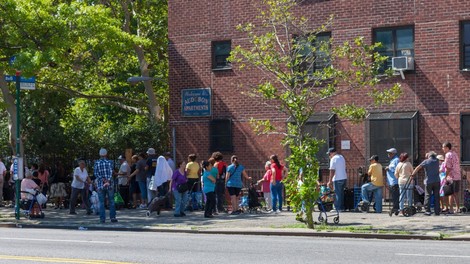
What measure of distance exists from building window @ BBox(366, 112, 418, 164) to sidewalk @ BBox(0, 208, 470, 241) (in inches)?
134

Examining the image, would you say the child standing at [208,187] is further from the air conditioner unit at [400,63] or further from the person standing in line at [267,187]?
the air conditioner unit at [400,63]

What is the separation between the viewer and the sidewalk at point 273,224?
20.4 metres

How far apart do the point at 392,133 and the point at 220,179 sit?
555cm

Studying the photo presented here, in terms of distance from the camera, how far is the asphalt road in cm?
1489

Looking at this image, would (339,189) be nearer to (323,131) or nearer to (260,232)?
(323,131)

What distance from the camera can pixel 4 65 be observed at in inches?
1069

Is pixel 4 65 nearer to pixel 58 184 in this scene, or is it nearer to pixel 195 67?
pixel 58 184

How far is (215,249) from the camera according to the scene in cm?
1672

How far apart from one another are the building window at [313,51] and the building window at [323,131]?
64.1 inches

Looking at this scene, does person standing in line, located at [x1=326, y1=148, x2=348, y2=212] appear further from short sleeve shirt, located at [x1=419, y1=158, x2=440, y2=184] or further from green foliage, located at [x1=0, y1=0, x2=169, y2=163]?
green foliage, located at [x1=0, y1=0, x2=169, y2=163]

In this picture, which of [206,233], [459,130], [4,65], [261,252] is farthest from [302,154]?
[4,65]

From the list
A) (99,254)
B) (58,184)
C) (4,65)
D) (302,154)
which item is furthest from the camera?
(58,184)

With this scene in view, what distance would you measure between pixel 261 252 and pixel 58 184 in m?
15.7

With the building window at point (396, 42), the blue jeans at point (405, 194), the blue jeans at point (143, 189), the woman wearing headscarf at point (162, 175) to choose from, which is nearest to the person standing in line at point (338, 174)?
the blue jeans at point (405, 194)
